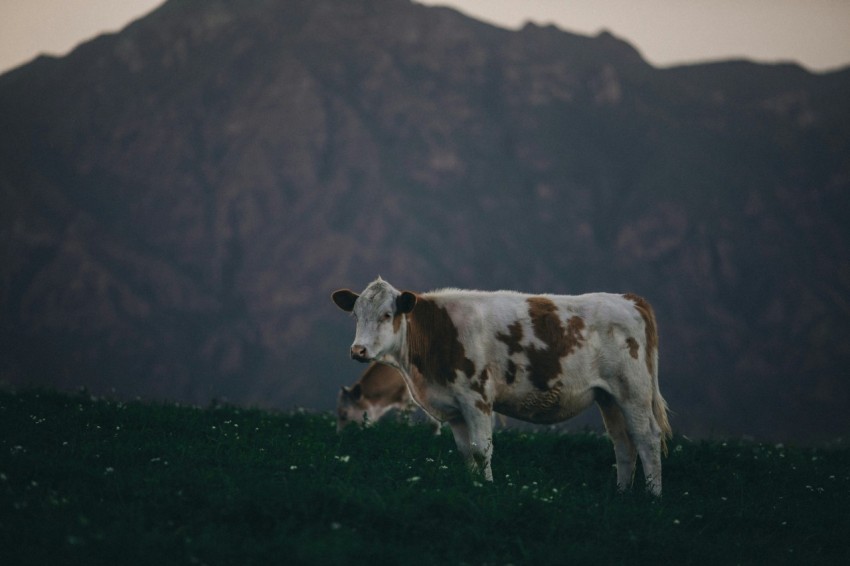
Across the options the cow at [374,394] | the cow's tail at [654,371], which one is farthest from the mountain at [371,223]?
the cow's tail at [654,371]

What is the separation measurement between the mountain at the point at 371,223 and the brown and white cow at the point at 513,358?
373 feet

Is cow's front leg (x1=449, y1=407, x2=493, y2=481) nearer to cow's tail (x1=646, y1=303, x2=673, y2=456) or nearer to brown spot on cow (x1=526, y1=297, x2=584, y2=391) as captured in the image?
brown spot on cow (x1=526, y1=297, x2=584, y2=391)

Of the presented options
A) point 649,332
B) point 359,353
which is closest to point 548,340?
point 649,332

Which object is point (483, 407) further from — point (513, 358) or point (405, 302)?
point (405, 302)

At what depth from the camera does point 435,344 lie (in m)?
11.8

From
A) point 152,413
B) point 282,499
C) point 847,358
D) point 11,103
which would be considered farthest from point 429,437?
point 11,103

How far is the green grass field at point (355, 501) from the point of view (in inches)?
315

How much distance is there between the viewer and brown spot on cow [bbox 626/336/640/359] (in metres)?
12.4

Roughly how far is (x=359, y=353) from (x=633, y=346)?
12.8 feet

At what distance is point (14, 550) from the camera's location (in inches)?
298

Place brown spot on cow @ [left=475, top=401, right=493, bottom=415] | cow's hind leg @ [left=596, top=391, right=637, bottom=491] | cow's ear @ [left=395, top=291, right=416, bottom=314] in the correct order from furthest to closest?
cow's hind leg @ [left=596, top=391, right=637, bottom=491], cow's ear @ [left=395, top=291, right=416, bottom=314], brown spot on cow @ [left=475, top=401, right=493, bottom=415]

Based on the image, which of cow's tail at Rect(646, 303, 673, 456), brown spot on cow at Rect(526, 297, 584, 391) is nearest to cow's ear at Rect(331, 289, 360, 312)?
brown spot on cow at Rect(526, 297, 584, 391)

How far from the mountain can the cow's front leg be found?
114 m

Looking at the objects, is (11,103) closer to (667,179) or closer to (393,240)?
(393,240)
